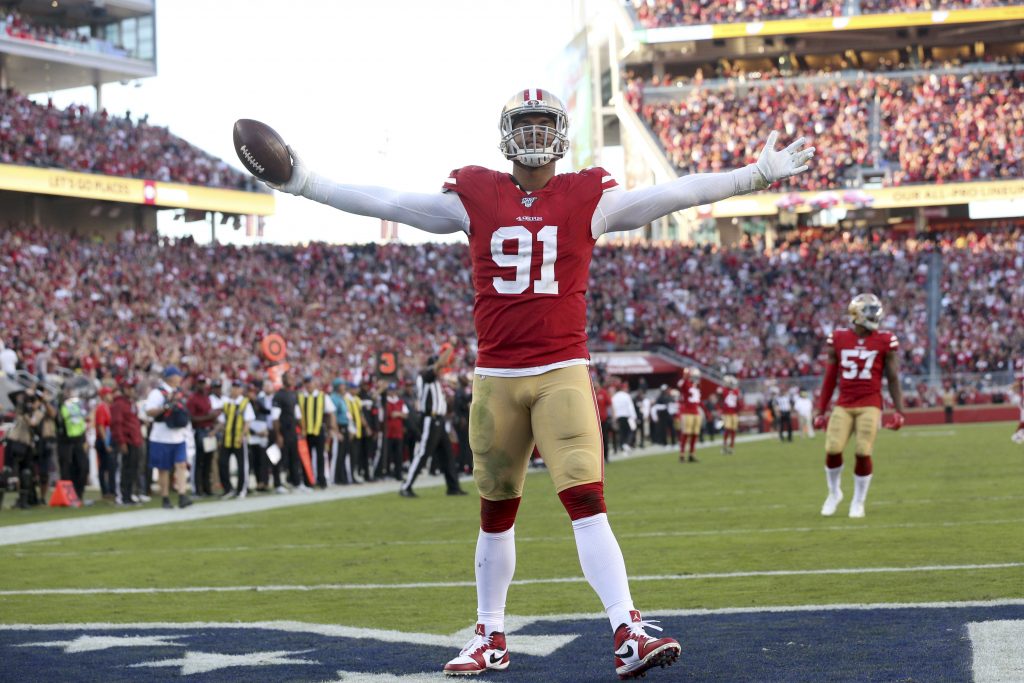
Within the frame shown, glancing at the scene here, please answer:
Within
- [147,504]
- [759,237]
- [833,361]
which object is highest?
[759,237]

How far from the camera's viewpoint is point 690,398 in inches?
1011


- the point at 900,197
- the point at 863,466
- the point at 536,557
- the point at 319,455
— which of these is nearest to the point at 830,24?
the point at 900,197

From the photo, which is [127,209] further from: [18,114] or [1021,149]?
[1021,149]

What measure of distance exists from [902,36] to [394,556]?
168 feet

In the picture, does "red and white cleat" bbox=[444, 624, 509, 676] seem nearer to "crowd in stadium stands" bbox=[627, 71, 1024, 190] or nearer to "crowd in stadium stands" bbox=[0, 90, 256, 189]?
"crowd in stadium stands" bbox=[0, 90, 256, 189]

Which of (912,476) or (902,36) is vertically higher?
(902,36)

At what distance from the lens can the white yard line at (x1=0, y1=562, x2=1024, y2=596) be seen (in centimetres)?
835

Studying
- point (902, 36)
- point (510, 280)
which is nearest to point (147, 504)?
point (510, 280)

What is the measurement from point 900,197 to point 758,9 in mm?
10370

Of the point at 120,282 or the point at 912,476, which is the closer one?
the point at 912,476

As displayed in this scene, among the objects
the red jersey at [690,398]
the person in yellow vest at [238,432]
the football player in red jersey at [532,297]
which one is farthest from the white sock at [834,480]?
the red jersey at [690,398]

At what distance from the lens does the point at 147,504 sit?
1817 centimetres

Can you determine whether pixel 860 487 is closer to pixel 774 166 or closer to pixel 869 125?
pixel 774 166

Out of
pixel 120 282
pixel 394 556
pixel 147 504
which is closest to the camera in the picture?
pixel 394 556
